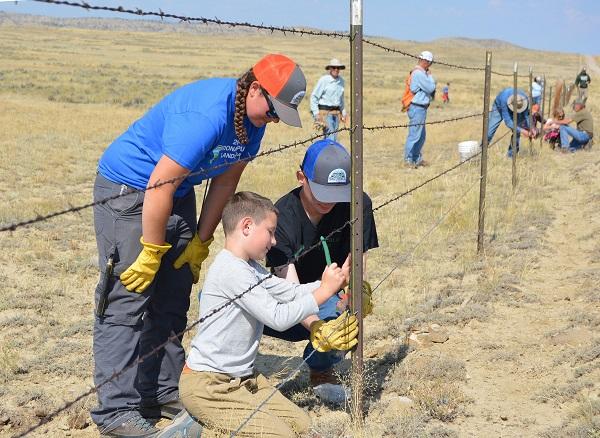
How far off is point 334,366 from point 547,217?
4748mm

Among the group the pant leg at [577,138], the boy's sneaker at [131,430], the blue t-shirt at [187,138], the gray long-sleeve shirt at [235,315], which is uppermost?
the blue t-shirt at [187,138]

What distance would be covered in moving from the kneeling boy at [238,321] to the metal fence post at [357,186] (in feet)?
0.81

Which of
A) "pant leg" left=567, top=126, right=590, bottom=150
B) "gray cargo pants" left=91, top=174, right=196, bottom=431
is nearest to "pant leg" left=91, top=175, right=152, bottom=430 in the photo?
"gray cargo pants" left=91, top=174, right=196, bottom=431

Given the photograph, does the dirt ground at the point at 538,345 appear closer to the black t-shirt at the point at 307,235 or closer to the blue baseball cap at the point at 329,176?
the black t-shirt at the point at 307,235

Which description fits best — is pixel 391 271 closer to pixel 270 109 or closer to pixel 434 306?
pixel 434 306

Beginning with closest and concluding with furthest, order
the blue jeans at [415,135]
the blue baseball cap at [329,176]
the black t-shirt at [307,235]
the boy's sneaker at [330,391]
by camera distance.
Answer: the blue baseball cap at [329,176]
the black t-shirt at [307,235]
the boy's sneaker at [330,391]
the blue jeans at [415,135]

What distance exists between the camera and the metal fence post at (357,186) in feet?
9.95

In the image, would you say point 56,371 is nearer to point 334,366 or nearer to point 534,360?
point 334,366

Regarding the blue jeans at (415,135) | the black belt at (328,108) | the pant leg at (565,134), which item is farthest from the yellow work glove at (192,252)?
the pant leg at (565,134)

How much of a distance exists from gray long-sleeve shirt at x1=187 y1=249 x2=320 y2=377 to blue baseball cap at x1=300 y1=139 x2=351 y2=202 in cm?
57

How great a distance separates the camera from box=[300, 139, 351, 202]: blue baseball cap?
134 inches

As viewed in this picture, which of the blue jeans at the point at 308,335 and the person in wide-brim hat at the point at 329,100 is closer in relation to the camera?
the blue jeans at the point at 308,335

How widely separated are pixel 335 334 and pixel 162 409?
1166 millimetres

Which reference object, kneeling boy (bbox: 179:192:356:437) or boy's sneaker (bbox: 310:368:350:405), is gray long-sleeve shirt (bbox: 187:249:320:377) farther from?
boy's sneaker (bbox: 310:368:350:405)
